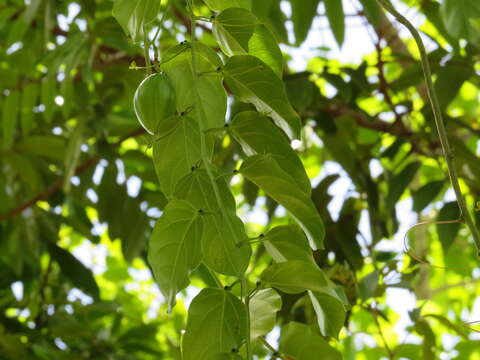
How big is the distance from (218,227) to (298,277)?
72 millimetres

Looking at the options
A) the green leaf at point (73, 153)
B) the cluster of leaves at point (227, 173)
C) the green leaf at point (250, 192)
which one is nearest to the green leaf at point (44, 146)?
the cluster of leaves at point (227, 173)

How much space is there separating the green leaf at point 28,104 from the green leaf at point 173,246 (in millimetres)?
1123

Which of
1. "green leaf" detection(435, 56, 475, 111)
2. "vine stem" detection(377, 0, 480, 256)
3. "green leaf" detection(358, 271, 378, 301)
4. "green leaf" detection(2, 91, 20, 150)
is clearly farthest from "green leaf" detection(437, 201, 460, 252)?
"green leaf" detection(2, 91, 20, 150)

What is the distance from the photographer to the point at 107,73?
1.55 meters

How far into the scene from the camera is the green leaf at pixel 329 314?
0.59 metres

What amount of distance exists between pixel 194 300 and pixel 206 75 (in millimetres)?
199

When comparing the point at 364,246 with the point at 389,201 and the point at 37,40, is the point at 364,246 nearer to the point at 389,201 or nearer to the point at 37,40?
the point at 389,201

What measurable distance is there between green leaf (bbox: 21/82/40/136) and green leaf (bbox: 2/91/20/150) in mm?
16

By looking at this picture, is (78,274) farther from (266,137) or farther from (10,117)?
(266,137)

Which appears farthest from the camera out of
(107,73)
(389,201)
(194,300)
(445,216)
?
(107,73)

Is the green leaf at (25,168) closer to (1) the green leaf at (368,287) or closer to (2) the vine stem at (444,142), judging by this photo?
(1) the green leaf at (368,287)

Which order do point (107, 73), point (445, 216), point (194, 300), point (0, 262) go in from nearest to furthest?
point (194, 300) → point (445, 216) → point (107, 73) → point (0, 262)

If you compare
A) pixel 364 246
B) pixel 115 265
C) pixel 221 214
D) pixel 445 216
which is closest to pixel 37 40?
pixel 364 246

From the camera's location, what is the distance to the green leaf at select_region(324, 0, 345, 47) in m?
1.16
